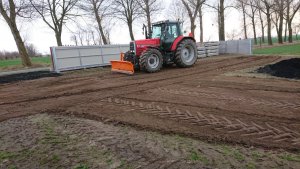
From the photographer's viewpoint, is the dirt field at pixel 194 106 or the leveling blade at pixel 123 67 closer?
the dirt field at pixel 194 106

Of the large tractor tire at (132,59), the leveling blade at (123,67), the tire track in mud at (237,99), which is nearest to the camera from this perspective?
the tire track in mud at (237,99)

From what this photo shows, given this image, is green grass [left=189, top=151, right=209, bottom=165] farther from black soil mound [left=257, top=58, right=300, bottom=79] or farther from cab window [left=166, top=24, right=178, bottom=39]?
cab window [left=166, top=24, right=178, bottom=39]

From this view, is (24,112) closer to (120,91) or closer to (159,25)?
(120,91)

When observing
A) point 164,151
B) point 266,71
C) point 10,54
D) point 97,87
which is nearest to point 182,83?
point 97,87

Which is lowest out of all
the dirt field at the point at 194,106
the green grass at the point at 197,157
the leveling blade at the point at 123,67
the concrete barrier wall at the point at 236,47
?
the green grass at the point at 197,157

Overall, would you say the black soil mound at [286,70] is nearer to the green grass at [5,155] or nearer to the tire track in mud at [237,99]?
the tire track in mud at [237,99]

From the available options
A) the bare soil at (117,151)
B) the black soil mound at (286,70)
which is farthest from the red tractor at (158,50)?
the bare soil at (117,151)

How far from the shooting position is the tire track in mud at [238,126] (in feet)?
15.0

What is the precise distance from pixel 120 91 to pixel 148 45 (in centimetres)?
530

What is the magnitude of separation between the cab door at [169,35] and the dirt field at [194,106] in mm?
3894

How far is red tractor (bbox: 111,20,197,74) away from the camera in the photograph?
13.6 m

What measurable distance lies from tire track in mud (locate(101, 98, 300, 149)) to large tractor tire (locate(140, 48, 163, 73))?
255 inches

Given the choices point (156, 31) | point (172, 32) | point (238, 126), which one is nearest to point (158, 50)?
point (156, 31)

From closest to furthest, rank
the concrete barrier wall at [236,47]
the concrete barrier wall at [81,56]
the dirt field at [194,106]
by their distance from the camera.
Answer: the dirt field at [194,106] → the concrete barrier wall at [81,56] → the concrete barrier wall at [236,47]
